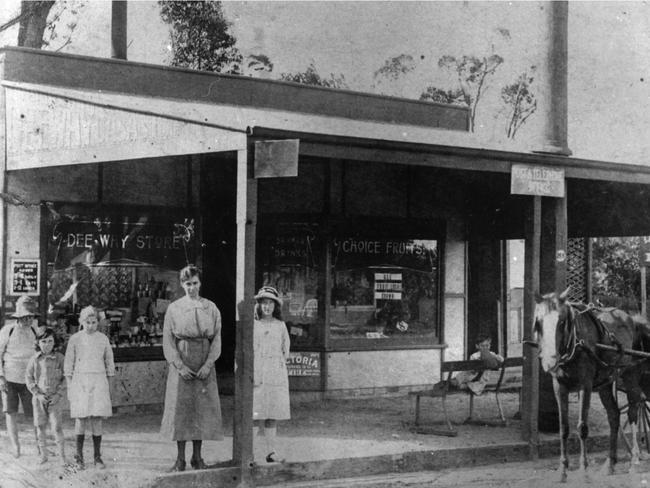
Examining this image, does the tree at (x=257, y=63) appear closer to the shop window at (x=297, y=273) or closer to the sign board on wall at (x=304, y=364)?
the shop window at (x=297, y=273)

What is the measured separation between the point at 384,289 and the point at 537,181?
157 inches

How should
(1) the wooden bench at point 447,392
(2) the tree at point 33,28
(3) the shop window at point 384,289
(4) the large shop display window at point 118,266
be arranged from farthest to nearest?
(2) the tree at point 33,28 < (3) the shop window at point 384,289 < (4) the large shop display window at point 118,266 < (1) the wooden bench at point 447,392

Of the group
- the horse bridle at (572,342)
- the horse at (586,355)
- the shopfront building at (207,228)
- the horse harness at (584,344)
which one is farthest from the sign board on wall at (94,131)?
the horse harness at (584,344)

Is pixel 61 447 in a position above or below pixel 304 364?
below

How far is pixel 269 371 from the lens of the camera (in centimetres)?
838

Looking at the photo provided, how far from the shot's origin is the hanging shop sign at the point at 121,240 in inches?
417

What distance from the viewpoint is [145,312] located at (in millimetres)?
11102

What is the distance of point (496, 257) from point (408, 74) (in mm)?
24677

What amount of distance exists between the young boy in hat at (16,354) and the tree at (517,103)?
1260 inches

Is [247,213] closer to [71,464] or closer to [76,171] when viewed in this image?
[71,464]

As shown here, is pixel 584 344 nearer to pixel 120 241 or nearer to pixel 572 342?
pixel 572 342

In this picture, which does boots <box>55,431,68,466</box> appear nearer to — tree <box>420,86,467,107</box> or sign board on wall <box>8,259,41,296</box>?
sign board on wall <box>8,259,41,296</box>

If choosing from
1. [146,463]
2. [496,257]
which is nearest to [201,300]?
[146,463]

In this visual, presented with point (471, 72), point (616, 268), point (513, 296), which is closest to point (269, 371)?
point (513, 296)
